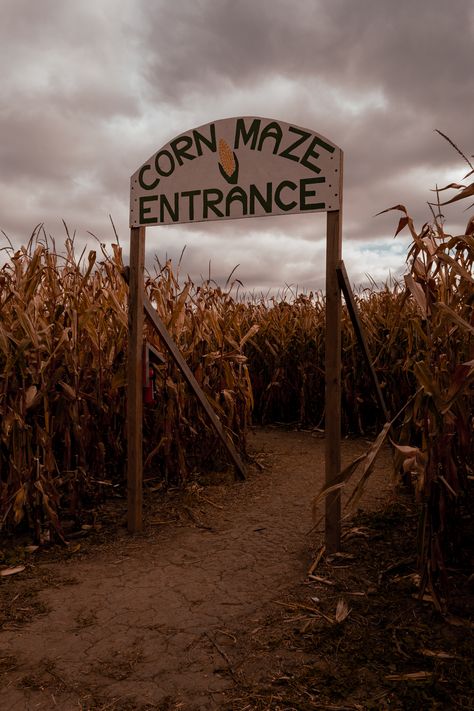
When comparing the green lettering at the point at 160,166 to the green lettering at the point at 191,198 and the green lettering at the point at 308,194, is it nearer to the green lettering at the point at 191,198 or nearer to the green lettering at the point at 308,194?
the green lettering at the point at 191,198

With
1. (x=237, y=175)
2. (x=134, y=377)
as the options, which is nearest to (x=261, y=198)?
(x=237, y=175)

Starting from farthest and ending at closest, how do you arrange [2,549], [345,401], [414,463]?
[345,401] < [2,549] < [414,463]

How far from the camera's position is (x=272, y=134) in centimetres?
384

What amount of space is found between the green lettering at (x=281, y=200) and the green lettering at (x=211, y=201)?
1.34ft

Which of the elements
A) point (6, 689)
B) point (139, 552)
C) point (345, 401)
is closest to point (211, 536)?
point (139, 552)

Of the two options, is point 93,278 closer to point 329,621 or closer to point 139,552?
point 139,552

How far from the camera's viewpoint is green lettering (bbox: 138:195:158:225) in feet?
13.6

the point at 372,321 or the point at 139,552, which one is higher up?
the point at 372,321

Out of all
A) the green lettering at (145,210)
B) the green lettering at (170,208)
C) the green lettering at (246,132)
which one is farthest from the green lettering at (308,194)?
the green lettering at (145,210)

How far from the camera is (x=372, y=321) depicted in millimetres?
7793

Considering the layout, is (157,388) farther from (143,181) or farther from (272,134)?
(272,134)

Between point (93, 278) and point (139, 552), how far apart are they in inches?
82.6

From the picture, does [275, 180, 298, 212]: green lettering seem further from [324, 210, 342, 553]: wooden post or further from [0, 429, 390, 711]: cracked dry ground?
[0, 429, 390, 711]: cracked dry ground

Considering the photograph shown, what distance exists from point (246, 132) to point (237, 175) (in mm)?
294
